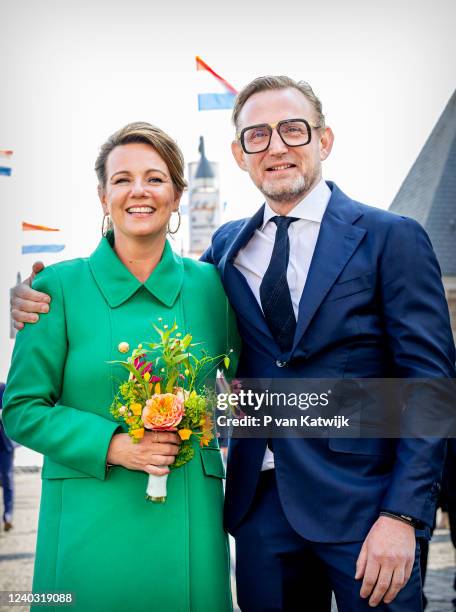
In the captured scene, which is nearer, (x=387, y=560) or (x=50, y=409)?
(x=387, y=560)

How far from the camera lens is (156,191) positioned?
2.88 metres

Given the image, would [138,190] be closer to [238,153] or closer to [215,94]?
[238,153]

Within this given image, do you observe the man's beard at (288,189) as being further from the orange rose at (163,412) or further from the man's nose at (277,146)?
the orange rose at (163,412)

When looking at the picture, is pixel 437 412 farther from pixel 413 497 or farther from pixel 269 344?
pixel 269 344

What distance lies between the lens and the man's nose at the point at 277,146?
300 cm

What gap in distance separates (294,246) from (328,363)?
51 cm

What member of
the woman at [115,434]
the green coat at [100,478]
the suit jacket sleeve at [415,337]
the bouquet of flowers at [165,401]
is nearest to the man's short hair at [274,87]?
the woman at [115,434]

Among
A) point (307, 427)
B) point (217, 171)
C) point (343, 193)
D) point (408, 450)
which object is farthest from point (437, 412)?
point (217, 171)

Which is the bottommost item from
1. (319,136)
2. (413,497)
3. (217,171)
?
(413,497)

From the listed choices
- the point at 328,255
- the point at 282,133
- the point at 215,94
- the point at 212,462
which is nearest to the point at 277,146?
the point at 282,133

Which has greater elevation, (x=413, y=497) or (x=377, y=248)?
(x=377, y=248)

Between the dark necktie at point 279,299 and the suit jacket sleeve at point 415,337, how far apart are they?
35cm

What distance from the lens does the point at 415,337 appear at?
264 cm

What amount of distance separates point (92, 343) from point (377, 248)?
109cm
